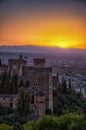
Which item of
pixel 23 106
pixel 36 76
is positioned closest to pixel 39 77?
pixel 36 76

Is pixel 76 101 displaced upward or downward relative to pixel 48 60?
downward

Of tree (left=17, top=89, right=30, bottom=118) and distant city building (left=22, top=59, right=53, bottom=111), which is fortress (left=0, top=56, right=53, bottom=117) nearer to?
distant city building (left=22, top=59, right=53, bottom=111)

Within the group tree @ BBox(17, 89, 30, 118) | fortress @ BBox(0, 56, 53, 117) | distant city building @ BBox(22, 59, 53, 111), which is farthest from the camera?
distant city building @ BBox(22, 59, 53, 111)

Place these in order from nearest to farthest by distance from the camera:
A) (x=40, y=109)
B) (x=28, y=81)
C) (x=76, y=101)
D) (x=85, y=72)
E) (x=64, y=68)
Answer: (x=40, y=109), (x=28, y=81), (x=76, y=101), (x=85, y=72), (x=64, y=68)

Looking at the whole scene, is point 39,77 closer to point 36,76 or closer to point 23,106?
point 36,76

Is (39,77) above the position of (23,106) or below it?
above

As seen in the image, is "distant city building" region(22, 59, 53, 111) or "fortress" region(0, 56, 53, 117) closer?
"fortress" region(0, 56, 53, 117)

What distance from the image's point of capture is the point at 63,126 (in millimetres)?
3057

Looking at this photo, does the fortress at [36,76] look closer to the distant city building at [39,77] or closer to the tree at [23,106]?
the distant city building at [39,77]

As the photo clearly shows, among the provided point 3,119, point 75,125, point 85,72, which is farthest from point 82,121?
point 85,72

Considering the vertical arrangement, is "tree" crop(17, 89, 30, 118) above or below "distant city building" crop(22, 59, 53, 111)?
below

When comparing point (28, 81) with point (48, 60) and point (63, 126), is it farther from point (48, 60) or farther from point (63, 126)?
point (48, 60)

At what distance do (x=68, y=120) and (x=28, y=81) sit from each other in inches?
135

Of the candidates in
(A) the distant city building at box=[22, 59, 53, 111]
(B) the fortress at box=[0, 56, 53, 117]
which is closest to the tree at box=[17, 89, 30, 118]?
(B) the fortress at box=[0, 56, 53, 117]
